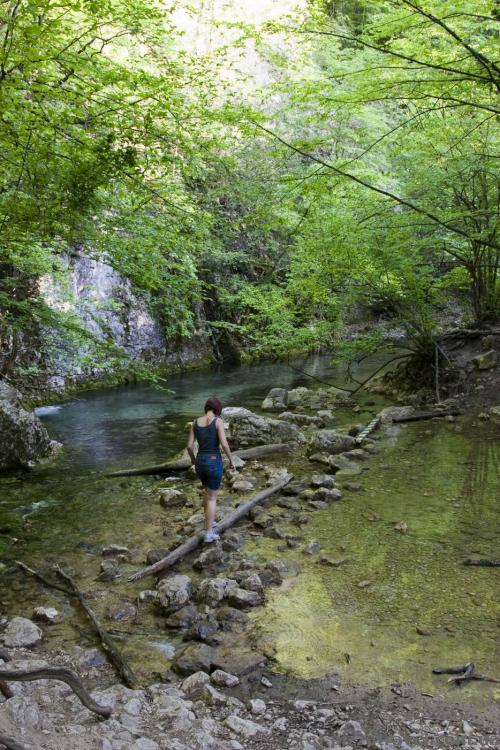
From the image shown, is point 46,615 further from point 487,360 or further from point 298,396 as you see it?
point 487,360

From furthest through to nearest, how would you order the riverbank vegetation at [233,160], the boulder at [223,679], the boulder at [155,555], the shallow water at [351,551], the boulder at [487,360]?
1. the boulder at [487,360]
2. the boulder at [155,555]
3. the riverbank vegetation at [233,160]
4. the shallow water at [351,551]
5. the boulder at [223,679]

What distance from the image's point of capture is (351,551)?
6402 millimetres

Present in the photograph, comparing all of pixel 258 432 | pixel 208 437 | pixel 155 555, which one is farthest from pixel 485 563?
pixel 258 432

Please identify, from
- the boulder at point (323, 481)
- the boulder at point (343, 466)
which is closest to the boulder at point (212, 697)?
the boulder at point (323, 481)

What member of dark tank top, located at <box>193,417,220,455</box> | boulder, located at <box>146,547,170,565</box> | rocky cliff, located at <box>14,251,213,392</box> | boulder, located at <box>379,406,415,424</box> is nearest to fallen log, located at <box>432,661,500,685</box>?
boulder, located at <box>146,547,170,565</box>

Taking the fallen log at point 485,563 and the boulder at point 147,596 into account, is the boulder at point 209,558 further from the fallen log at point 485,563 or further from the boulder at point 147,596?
the fallen log at point 485,563

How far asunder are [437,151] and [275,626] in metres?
10.9

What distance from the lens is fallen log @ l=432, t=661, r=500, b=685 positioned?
3967mm

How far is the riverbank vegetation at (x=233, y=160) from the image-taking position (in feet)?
19.8

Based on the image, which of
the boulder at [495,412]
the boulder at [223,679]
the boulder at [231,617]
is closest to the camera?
the boulder at [223,679]

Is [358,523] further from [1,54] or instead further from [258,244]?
[258,244]

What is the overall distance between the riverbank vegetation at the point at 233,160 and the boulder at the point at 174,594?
4556 millimetres

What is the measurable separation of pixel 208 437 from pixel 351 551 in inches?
90.4

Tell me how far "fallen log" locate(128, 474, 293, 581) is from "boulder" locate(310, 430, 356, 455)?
2428mm
